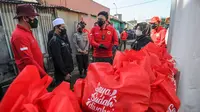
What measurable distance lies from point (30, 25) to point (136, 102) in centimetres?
194

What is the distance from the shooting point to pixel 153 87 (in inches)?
32.9

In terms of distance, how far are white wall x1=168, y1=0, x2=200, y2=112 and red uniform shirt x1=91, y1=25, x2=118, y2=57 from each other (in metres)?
1.73

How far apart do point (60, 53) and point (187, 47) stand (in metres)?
1.98

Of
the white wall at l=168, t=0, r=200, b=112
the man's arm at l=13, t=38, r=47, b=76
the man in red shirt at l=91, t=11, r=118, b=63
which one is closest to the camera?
the white wall at l=168, t=0, r=200, b=112

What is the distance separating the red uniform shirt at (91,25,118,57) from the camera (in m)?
3.24

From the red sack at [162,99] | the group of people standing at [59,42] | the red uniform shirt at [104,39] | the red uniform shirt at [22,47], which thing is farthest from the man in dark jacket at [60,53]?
the red sack at [162,99]

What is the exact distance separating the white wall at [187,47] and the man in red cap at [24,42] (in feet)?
5.59

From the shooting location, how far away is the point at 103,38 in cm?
324

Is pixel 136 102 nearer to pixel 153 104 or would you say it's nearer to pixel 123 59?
pixel 153 104

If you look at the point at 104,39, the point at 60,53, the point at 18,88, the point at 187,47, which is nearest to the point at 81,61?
the point at 104,39

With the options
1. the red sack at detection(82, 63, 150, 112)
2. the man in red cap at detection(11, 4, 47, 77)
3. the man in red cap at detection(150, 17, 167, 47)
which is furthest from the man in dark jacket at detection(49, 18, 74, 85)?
the man in red cap at detection(150, 17, 167, 47)

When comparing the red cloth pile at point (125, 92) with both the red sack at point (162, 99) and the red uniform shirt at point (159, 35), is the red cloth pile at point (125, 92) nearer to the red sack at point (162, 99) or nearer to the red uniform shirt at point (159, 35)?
the red sack at point (162, 99)

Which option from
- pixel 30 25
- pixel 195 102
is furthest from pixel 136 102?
pixel 30 25

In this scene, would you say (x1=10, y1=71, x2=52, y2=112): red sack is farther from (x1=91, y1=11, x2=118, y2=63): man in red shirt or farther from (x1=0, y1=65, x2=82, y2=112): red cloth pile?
(x1=91, y1=11, x2=118, y2=63): man in red shirt
